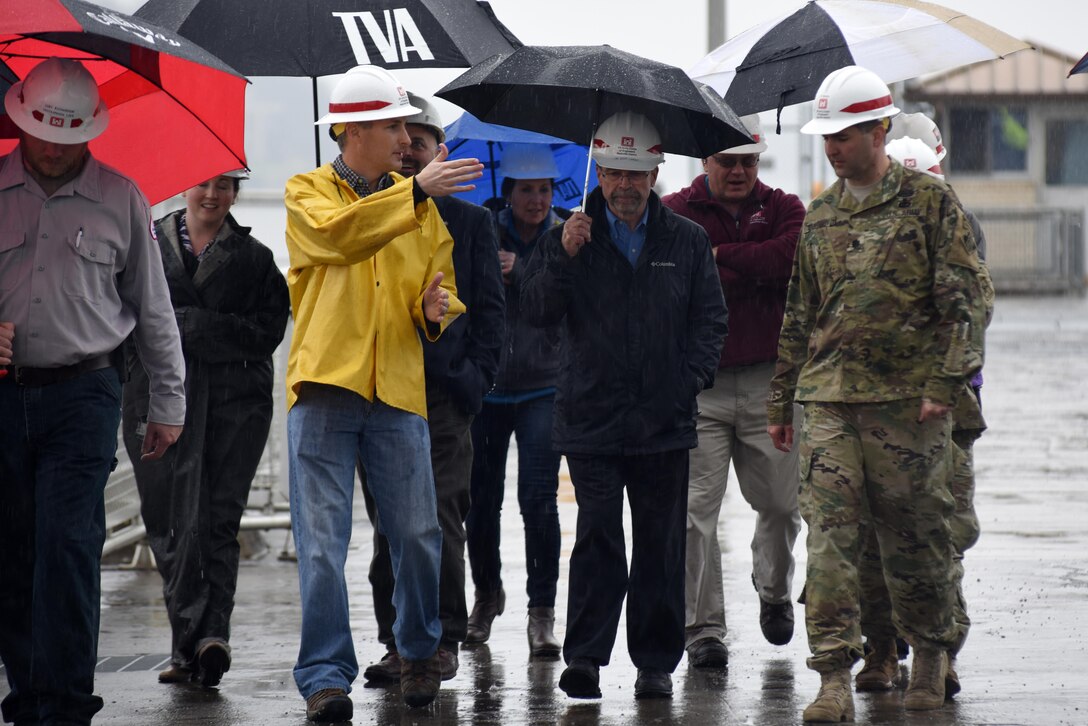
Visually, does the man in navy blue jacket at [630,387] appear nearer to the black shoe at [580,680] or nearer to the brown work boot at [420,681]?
the black shoe at [580,680]

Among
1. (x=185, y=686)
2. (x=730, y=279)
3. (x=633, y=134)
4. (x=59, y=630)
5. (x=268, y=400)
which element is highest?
(x=633, y=134)

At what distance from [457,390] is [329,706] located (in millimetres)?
1266

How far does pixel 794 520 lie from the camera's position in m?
7.25

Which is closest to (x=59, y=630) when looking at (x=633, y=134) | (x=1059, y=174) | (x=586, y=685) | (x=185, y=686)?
(x=185, y=686)

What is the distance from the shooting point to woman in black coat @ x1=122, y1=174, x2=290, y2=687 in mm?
6887

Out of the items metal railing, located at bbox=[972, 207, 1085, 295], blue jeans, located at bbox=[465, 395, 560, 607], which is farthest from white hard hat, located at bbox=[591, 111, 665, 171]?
metal railing, located at bbox=[972, 207, 1085, 295]

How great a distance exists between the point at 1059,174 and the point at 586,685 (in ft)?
127

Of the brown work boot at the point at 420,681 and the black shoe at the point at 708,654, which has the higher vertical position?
the brown work boot at the point at 420,681

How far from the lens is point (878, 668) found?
21.0 ft

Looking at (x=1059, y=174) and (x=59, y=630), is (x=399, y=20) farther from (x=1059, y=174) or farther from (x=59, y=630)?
(x=1059, y=174)

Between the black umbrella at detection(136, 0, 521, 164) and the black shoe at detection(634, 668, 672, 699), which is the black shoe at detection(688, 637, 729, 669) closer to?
the black shoe at detection(634, 668, 672, 699)

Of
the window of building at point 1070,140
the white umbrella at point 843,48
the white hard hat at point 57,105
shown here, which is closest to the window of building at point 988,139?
the window of building at point 1070,140

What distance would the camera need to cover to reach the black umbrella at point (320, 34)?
6.58 meters

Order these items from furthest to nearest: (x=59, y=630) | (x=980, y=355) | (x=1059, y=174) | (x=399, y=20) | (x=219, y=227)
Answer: (x=1059, y=174) < (x=219, y=227) < (x=399, y=20) < (x=980, y=355) < (x=59, y=630)
